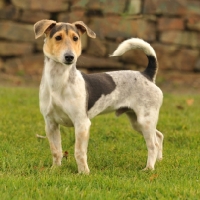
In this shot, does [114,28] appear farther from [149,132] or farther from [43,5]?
Result: [149,132]

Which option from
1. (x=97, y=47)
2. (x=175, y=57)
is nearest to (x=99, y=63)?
(x=97, y=47)

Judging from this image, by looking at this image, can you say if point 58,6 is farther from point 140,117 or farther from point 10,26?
point 140,117

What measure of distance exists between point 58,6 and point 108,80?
285 inches

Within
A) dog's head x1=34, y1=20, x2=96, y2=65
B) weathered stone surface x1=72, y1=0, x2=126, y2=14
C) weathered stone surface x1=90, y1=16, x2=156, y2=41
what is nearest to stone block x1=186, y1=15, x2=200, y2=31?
weathered stone surface x1=90, y1=16, x2=156, y2=41

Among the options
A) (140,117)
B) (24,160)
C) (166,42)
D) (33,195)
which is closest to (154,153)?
(140,117)

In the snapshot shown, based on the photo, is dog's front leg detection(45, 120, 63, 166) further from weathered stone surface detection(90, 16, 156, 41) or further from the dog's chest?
weathered stone surface detection(90, 16, 156, 41)

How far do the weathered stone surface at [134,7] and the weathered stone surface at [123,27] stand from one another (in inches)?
8.4

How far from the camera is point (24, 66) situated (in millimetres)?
12664

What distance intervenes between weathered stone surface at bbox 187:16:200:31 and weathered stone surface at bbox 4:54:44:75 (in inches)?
146

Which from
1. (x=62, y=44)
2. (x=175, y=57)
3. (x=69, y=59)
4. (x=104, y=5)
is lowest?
(x=175, y=57)

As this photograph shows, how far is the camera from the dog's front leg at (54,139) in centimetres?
532

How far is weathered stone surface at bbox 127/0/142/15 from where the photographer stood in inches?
483

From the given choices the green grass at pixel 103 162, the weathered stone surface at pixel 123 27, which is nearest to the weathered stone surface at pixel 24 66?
the weathered stone surface at pixel 123 27

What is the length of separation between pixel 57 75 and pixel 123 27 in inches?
297
